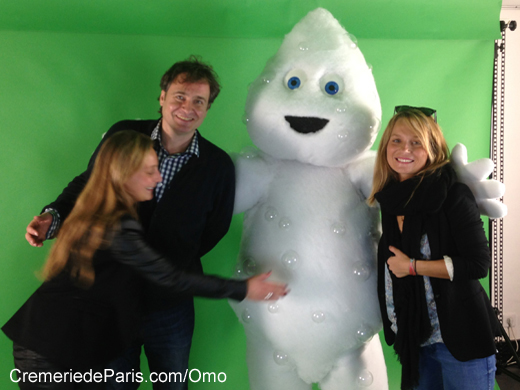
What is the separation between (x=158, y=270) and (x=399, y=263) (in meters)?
0.64

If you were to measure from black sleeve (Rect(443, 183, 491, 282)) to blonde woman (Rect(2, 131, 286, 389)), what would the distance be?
0.57 meters

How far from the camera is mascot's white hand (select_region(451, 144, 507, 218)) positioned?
124 centimetres

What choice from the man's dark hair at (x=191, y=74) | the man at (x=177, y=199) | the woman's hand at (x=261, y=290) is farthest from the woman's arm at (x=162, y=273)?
the man's dark hair at (x=191, y=74)

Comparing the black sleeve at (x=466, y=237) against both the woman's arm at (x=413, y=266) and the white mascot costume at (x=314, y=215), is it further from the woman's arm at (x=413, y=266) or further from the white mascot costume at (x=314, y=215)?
the white mascot costume at (x=314, y=215)

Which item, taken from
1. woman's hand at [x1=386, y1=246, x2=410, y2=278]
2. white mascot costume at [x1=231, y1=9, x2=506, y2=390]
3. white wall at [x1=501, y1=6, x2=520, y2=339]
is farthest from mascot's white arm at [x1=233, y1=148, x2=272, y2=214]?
white wall at [x1=501, y1=6, x2=520, y2=339]

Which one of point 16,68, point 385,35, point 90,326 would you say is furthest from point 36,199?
point 385,35

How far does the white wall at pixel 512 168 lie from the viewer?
2115mm

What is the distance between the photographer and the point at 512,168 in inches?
86.0

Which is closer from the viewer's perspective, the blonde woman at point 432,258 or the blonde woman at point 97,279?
the blonde woman at point 97,279

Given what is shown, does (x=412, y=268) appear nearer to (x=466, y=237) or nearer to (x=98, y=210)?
(x=466, y=237)

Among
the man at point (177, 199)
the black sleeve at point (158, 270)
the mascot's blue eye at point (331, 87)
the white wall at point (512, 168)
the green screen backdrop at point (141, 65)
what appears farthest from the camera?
the white wall at point (512, 168)

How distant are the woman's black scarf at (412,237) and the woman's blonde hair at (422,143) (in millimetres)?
24

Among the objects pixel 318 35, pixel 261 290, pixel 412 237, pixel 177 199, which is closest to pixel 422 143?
pixel 412 237

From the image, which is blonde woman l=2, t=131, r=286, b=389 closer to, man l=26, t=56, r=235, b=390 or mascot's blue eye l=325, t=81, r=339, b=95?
man l=26, t=56, r=235, b=390
